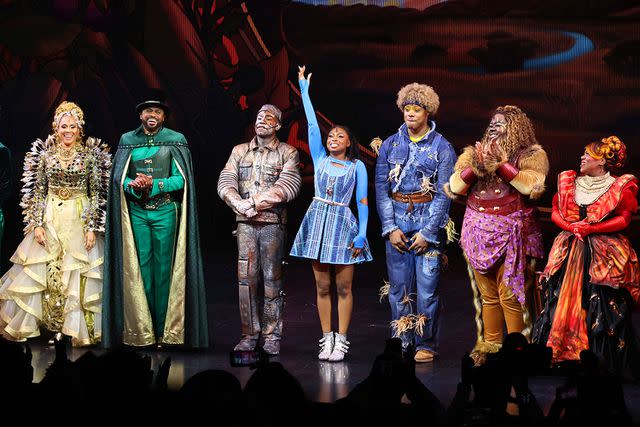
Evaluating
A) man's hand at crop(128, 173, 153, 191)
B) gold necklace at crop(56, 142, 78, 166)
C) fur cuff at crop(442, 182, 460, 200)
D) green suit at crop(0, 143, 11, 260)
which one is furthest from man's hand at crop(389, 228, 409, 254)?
green suit at crop(0, 143, 11, 260)

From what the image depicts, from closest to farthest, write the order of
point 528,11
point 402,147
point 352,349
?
point 402,147 → point 352,349 → point 528,11

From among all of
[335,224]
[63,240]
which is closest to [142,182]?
[63,240]

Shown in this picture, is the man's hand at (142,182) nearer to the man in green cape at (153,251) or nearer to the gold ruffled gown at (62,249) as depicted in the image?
the man in green cape at (153,251)

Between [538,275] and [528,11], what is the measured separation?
3786 mm

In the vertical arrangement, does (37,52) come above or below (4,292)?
above

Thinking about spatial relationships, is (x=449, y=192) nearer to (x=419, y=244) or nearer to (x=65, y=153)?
(x=419, y=244)

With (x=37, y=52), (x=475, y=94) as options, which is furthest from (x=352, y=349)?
(x=37, y=52)

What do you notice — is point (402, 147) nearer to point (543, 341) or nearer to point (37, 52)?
point (543, 341)

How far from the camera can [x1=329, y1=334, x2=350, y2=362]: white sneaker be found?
22.7ft

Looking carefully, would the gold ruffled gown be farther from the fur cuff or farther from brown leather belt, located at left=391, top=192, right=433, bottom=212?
the fur cuff

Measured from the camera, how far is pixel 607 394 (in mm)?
3473

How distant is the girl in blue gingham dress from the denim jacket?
5.6 inches

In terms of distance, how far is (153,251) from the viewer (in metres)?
7.30

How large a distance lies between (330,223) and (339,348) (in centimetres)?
77
